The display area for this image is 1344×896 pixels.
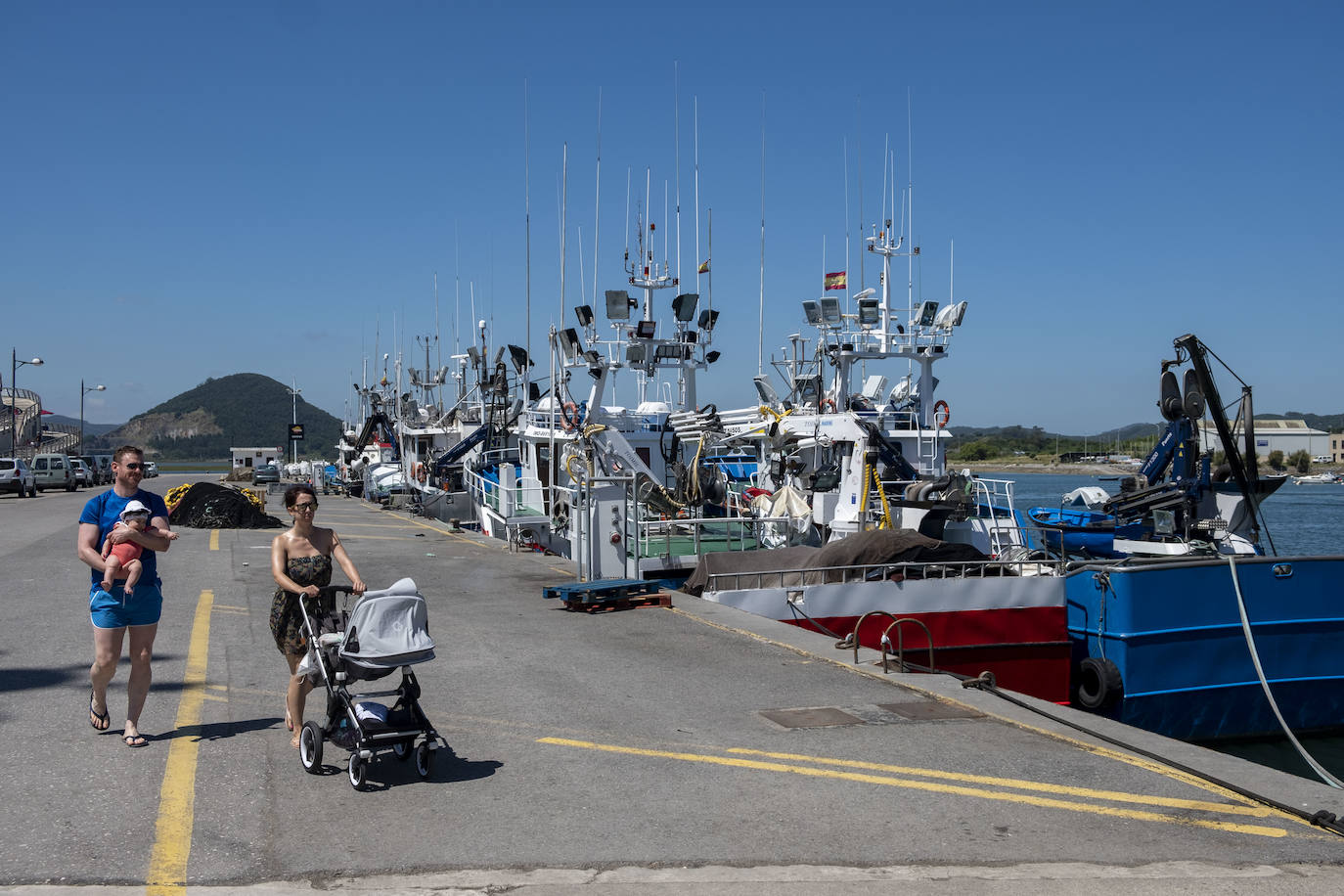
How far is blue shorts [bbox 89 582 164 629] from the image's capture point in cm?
672

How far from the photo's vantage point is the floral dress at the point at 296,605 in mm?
6758

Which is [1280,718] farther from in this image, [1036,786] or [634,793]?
[634,793]

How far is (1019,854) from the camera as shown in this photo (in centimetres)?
537

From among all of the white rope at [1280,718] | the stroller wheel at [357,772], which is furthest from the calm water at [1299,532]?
the stroller wheel at [357,772]

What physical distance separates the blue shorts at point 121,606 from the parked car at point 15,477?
39.3 m

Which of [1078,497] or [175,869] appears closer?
[175,869]

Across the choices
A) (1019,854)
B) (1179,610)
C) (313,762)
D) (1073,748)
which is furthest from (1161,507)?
(313,762)

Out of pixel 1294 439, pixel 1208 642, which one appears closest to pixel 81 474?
pixel 1208 642

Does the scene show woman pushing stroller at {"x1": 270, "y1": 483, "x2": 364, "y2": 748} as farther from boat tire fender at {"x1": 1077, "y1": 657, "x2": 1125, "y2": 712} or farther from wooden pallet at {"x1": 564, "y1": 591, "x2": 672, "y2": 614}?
boat tire fender at {"x1": 1077, "y1": 657, "x2": 1125, "y2": 712}

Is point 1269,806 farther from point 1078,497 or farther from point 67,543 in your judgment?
point 1078,497

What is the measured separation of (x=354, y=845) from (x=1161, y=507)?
1673 cm

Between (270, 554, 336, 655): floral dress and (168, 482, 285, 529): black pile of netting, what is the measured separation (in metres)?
20.5

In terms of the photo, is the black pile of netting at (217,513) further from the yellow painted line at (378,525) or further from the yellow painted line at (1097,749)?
the yellow painted line at (1097,749)

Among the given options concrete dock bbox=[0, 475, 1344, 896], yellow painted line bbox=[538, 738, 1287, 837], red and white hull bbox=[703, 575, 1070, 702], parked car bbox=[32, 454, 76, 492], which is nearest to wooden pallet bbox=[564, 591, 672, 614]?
red and white hull bbox=[703, 575, 1070, 702]
